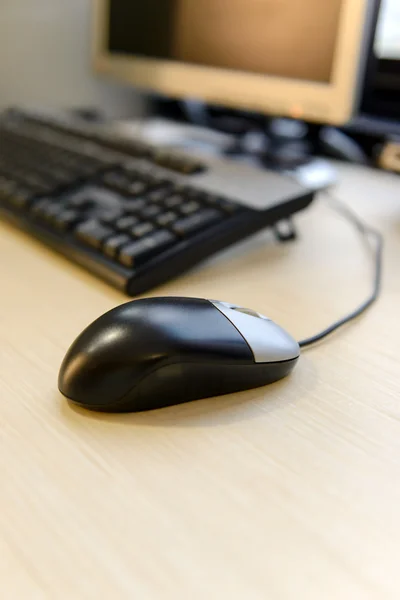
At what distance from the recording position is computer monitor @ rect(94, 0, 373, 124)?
0.69m

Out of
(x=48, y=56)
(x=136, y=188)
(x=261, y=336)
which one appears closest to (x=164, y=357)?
(x=261, y=336)

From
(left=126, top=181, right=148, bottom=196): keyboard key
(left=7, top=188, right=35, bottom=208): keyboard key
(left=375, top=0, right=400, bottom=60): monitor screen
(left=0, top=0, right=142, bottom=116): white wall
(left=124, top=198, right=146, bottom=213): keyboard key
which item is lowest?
(left=7, top=188, right=35, bottom=208): keyboard key

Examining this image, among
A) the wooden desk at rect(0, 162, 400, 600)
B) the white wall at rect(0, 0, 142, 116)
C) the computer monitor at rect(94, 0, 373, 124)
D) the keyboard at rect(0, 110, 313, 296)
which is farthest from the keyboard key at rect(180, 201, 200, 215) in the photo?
the white wall at rect(0, 0, 142, 116)

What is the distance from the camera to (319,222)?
0.64m

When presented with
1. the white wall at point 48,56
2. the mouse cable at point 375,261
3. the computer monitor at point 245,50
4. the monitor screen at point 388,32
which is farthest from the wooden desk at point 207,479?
the white wall at point 48,56

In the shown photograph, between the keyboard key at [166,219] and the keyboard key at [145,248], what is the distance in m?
0.01

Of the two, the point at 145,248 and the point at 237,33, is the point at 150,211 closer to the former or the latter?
the point at 145,248

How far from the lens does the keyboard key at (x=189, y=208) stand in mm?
498

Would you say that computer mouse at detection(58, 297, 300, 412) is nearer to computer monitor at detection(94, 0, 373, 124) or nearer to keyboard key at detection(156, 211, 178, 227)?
keyboard key at detection(156, 211, 178, 227)

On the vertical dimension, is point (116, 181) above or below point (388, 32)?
below

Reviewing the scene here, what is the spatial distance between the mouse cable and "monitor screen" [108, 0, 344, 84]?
159 millimetres

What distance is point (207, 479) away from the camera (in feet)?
0.91

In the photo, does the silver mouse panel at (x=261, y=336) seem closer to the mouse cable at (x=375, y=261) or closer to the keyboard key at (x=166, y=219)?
the mouse cable at (x=375, y=261)

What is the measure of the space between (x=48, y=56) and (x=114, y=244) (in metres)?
0.72
